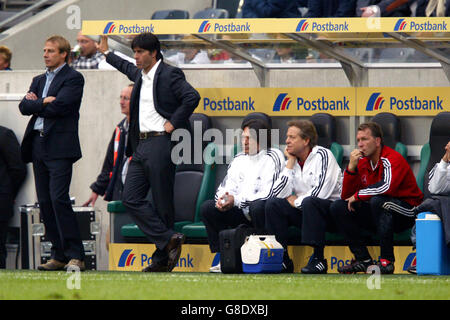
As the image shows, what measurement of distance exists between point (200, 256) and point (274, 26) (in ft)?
7.50

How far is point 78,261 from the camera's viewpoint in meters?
9.30

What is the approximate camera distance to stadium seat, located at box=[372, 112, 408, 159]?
392 inches

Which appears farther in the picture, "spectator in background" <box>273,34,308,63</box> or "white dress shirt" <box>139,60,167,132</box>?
"spectator in background" <box>273,34,308,63</box>

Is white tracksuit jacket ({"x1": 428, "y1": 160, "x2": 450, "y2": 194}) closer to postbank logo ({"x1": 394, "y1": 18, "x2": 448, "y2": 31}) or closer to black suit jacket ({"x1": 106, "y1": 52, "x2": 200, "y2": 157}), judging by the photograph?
postbank logo ({"x1": 394, "y1": 18, "x2": 448, "y2": 31})

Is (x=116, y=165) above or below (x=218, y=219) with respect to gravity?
above

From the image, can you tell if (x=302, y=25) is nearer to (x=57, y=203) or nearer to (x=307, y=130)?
(x=307, y=130)

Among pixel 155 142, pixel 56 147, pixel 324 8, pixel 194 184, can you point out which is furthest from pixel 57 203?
pixel 324 8

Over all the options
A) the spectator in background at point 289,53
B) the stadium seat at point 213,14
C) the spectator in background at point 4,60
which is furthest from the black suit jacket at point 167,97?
the stadium seat at point 213,14

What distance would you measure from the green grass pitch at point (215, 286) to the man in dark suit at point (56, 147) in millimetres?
473

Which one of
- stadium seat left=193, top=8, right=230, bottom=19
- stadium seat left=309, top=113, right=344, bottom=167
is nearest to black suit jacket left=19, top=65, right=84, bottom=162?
stadium seat left=309, top=113, right=344, bottom=167

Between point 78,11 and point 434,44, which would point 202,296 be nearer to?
point 434,44

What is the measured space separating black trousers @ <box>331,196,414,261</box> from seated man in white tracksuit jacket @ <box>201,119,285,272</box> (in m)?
0.71

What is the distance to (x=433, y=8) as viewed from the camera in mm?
11492

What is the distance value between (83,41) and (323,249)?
16.3 ft
